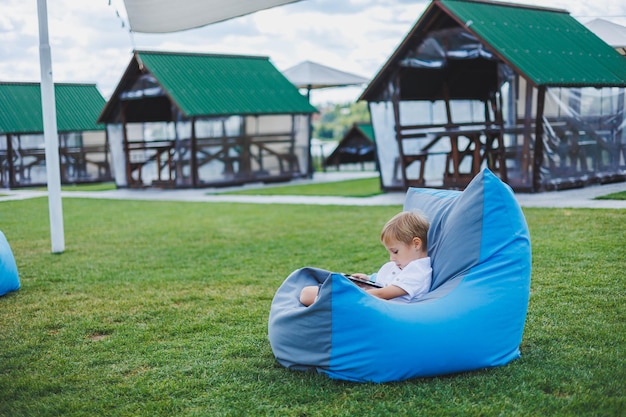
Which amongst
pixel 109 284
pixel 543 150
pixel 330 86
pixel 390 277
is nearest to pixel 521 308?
pixel 390 277

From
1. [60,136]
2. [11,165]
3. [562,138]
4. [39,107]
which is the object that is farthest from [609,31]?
[11,165]

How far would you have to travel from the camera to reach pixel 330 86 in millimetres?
24578

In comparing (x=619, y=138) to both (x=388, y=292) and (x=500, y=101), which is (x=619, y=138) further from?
(x=388, y=292)

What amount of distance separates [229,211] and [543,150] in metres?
5.59

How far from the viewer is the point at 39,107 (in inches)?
918

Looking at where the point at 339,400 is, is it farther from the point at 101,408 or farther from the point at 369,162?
the point at 369,162

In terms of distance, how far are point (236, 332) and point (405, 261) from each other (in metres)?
1.35

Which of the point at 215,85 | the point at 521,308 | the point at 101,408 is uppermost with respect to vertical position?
the point at 215,85

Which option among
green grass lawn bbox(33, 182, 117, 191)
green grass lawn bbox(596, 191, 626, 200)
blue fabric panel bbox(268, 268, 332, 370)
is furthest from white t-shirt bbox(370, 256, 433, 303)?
green grass lawn bbox(33, 182, 117, 191)

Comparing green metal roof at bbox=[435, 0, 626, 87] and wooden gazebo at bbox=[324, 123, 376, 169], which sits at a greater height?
green metal roof at bbox=[435, 0, 626, 87]

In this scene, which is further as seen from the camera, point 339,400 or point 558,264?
point 558,264

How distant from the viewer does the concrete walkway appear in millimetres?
11281

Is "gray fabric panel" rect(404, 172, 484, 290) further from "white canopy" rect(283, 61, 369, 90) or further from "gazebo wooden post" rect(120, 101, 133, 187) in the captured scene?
"white canopy" rect(283, 61, 369, 90)

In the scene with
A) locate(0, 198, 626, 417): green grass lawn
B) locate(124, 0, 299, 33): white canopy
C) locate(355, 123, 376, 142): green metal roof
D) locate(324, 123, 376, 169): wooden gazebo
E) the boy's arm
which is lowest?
locate(0, 198, 626, 417): green grass lawn
